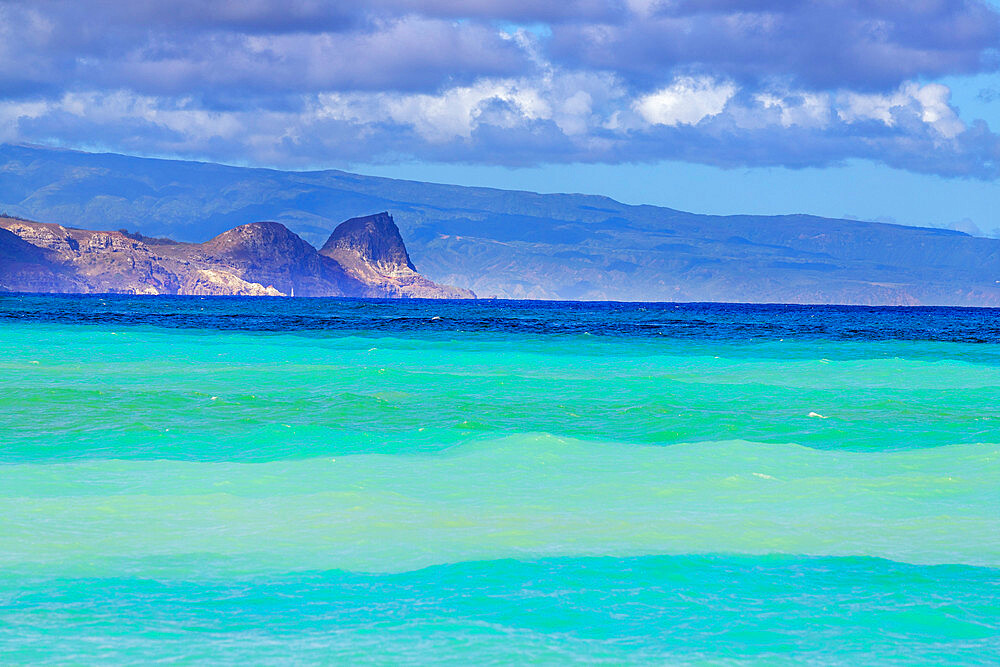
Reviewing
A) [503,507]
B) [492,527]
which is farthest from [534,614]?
[503,507]

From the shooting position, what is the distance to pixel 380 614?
371 inches

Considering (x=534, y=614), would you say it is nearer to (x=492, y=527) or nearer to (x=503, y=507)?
(x=492, y=527)

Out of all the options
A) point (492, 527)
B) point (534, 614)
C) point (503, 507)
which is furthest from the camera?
point (503, 507)

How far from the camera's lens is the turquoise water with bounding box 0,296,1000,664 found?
8898 mm

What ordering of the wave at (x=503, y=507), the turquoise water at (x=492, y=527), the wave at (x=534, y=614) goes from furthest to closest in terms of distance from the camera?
the wave at (x=503, y=507) < the turquoise water at (x=492, y=527) < the wave at (x=534, y=614)

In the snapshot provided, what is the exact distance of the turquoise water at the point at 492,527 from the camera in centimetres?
890

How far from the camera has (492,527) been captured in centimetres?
1248

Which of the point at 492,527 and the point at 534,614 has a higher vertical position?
the point at 492,527

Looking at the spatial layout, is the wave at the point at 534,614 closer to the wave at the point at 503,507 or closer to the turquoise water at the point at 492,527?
the turquoise water at the point at 492,527

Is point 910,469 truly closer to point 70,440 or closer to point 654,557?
point 654,557

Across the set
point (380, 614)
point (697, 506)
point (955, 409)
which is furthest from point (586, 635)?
point (955, 409)

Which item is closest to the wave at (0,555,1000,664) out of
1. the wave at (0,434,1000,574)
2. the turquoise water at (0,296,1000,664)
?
the turquoise water at (0,296,1000,664)

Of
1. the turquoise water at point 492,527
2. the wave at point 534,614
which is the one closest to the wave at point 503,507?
the turquoise water at point 492,527

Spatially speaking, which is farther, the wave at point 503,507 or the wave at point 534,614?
the wave at point 503,507
